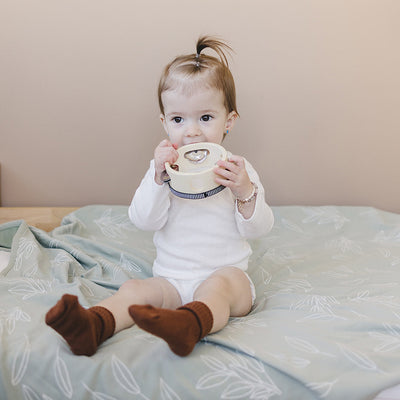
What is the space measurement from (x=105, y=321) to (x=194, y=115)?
20.2 inches

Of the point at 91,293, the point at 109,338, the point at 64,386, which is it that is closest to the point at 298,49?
the point at 91,293

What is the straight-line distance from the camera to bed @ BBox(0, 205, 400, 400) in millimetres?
701

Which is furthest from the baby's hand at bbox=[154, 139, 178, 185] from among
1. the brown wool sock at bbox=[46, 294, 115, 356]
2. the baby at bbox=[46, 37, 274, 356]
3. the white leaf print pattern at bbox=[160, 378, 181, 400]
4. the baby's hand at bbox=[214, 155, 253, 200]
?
the white leaf print pattern at bbox=[160, 378, 181, 400]

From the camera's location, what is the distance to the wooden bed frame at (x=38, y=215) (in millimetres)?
1597

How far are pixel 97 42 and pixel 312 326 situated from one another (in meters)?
1.27

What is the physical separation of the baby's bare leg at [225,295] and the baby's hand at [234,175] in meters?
0.19

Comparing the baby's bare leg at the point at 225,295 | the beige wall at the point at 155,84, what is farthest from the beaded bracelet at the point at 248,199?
the beige wall at the point at 155,84

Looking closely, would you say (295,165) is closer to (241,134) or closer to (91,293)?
(241,134)

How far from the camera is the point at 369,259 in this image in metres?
1.29

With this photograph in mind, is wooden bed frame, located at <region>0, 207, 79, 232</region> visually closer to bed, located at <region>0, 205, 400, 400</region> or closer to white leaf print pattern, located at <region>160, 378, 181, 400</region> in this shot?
bed, located at <region>0, 205, 400, 400</region>

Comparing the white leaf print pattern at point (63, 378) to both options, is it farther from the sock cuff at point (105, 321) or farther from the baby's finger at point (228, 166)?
the baby's finger at point (228, 166)

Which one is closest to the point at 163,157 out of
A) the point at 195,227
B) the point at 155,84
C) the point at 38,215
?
the point at 195,227

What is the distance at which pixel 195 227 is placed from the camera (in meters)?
1.03

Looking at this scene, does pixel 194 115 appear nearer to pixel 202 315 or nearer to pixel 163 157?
pixel 163 157
